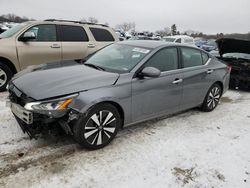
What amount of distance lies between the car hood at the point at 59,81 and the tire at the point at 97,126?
339mm

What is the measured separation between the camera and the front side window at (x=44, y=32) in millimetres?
5723

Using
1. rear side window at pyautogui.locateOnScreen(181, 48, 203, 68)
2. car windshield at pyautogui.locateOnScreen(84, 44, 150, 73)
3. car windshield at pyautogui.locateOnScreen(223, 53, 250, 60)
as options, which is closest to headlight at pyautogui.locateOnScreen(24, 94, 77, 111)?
car windshield at pyautogui.locateOnScreen(84, 44, 150, 73)

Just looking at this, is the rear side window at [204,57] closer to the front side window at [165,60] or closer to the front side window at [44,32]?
the front side window at [165,60]

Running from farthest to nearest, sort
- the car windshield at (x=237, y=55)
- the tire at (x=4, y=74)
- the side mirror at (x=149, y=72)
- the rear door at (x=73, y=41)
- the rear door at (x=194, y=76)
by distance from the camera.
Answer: the car windshield at (x=237, y=55), the rear door at (x=73, y=41), the tire at (x=4, y=74), the rear door at (x=194, y=76), the side mirror at (x=149, y=72)

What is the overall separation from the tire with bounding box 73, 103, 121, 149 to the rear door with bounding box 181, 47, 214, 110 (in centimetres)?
166

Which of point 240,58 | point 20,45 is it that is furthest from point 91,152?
point 240,58

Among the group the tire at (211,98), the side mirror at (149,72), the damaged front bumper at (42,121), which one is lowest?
the tire at (211,98)

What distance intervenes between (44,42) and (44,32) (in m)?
0.27

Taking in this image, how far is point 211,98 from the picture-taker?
5074mm

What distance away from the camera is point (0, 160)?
284 cm

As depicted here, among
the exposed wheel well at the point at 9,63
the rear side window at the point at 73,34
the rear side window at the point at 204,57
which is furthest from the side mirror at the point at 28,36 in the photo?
the rear side window at the point at 204,57

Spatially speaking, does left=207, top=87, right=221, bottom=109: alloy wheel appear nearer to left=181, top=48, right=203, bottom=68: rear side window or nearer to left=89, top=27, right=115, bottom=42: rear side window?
left=181, top=48, right=203, bottom=68: rear side window

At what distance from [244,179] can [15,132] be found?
10.7 feet

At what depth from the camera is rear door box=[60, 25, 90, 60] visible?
6125 millimetres
